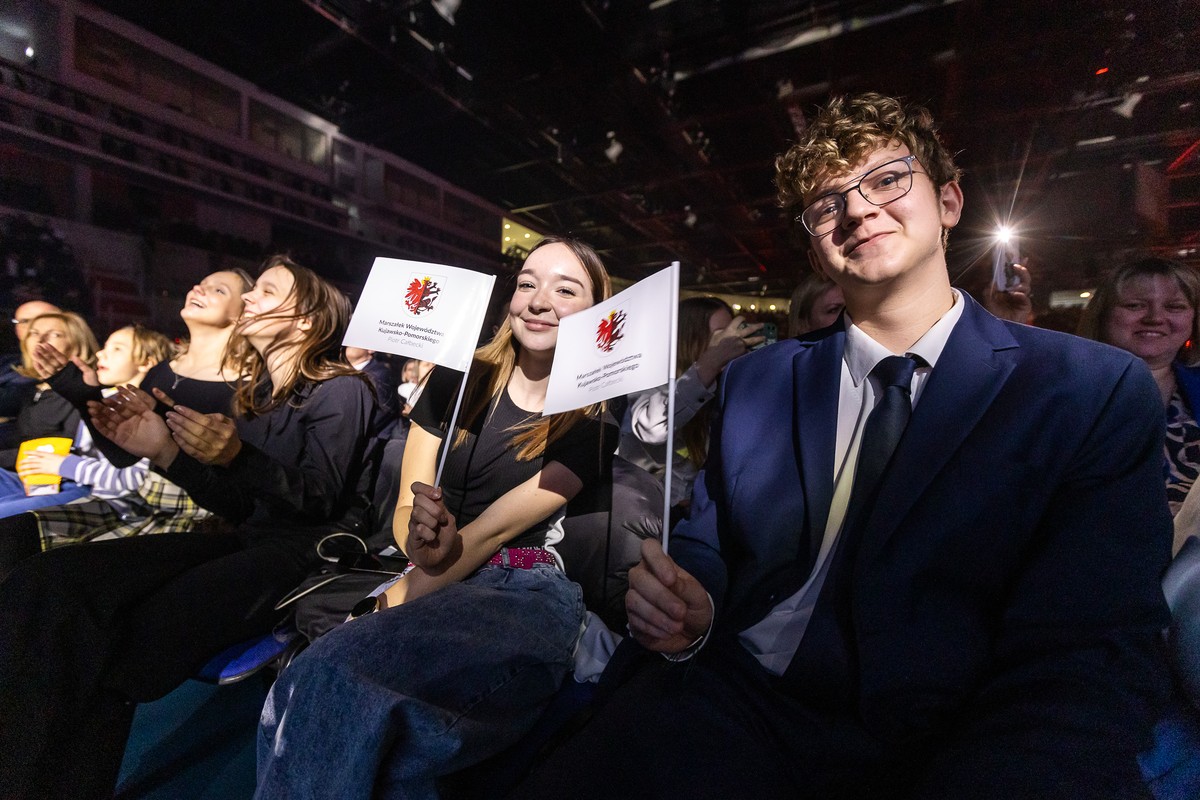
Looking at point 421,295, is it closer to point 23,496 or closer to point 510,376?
point 510,376

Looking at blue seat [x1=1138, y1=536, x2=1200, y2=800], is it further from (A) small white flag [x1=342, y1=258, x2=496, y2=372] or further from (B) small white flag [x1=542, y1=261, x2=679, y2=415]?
(A) small white flag [x1=342, y1=258, x2=496, y2=372]

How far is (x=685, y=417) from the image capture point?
248 cm

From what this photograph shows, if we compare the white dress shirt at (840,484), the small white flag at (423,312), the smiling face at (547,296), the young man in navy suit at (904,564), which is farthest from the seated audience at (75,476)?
the white dress shirt at (840,484)

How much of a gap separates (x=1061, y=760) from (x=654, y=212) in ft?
20.2

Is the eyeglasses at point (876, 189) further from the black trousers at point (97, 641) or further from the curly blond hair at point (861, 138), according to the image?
the black trousers at point (97, 641)

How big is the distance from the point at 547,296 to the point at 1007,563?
4.76ft

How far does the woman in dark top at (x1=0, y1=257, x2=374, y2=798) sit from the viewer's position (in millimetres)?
1396

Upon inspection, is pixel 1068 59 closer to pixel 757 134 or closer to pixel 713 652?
pixel 757 134

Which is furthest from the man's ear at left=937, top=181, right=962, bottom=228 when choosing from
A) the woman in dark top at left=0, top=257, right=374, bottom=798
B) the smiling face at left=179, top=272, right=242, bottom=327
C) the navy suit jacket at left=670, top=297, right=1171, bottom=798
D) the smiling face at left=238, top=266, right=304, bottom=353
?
the smiling face at left=179, top=272, right=242, bottom=327

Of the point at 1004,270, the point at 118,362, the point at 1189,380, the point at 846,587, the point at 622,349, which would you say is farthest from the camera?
the point at 118,362

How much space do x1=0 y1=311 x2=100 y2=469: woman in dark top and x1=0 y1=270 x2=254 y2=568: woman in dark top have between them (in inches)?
37.4

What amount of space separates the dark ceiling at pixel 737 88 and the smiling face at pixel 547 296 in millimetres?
1420

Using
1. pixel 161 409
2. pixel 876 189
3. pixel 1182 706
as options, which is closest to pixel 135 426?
pixel 161 409

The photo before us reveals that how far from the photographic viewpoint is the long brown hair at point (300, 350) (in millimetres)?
2242
